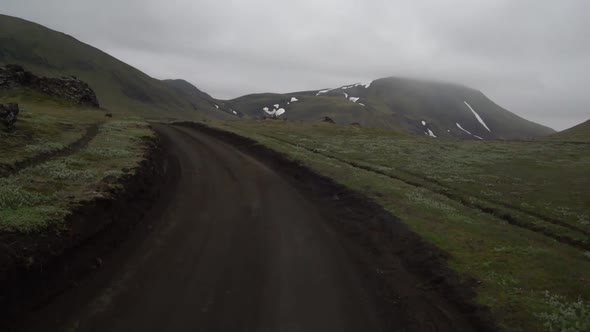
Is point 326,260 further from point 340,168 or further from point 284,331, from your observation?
point 340,168

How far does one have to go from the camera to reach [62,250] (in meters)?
13.3

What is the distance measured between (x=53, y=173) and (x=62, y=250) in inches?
340

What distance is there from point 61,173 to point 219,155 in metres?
20.8

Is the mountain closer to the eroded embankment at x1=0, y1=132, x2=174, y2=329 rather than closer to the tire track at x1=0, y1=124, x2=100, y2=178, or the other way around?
the tire track at x1=0, y1=124, x2=100, y2=178

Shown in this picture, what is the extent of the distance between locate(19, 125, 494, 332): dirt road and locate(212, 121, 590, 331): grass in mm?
2266

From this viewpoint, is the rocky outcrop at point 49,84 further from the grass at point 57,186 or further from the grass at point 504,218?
the grass at point 504,218

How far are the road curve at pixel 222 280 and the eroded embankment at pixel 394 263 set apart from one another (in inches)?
30.6

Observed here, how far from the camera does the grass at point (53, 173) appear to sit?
14.1 metres

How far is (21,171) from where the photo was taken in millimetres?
19875

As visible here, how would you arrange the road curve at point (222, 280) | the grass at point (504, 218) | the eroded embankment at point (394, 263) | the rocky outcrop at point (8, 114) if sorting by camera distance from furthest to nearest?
the rocky outcrop at point (8, 114)
the grass at point (504, 218)
the eroded embankment at point (394, 263)
the road curve at point (222, 280)

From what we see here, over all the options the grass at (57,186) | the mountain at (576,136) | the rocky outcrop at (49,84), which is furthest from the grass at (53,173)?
the mountain at (576,136)

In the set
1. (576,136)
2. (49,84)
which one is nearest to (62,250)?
(49,84)

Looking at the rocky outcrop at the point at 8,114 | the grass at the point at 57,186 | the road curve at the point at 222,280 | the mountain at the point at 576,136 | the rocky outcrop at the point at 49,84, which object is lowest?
the road curve at the point at 222,280

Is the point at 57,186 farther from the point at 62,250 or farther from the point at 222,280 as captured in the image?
the point at 222,280
